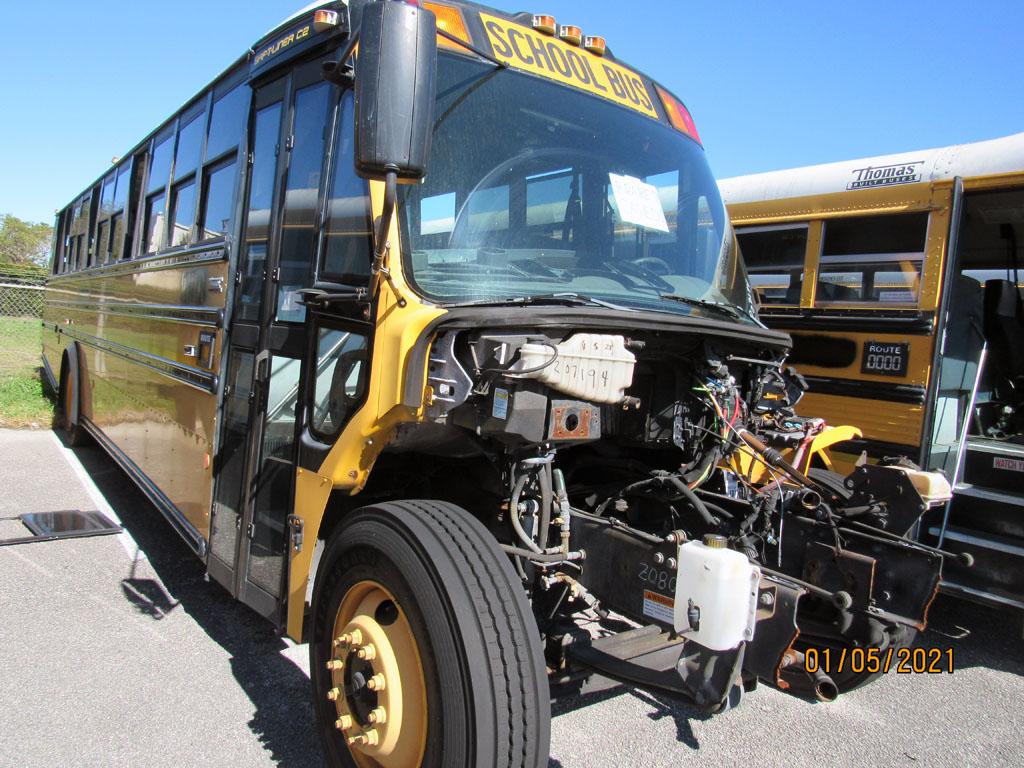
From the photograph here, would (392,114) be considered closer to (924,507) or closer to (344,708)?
(344,708)

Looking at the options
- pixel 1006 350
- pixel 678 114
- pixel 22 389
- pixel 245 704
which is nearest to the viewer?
pixel 245 704

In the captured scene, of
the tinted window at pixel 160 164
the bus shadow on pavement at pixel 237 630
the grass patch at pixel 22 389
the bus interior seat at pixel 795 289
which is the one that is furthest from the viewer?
the grass patch at pixel 22 389

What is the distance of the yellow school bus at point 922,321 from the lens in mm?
4520

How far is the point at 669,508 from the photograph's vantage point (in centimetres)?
310

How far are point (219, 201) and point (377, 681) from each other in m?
2.77

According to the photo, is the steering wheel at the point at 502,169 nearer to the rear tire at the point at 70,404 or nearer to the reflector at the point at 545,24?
the reflector at the point at 545,24

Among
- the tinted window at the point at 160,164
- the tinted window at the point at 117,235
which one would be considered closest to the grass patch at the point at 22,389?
the tinted window at the point at 117,235

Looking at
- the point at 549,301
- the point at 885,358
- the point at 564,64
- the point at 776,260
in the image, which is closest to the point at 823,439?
the point at 885,358

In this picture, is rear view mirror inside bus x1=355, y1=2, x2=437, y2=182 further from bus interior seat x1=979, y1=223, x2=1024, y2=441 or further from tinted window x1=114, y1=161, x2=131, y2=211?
bus interior seat x1=979, y1=223, x2=1024, y2=441

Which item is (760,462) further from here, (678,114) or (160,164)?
(160,164)

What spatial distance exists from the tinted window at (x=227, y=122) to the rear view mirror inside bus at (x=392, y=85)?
190 cm
